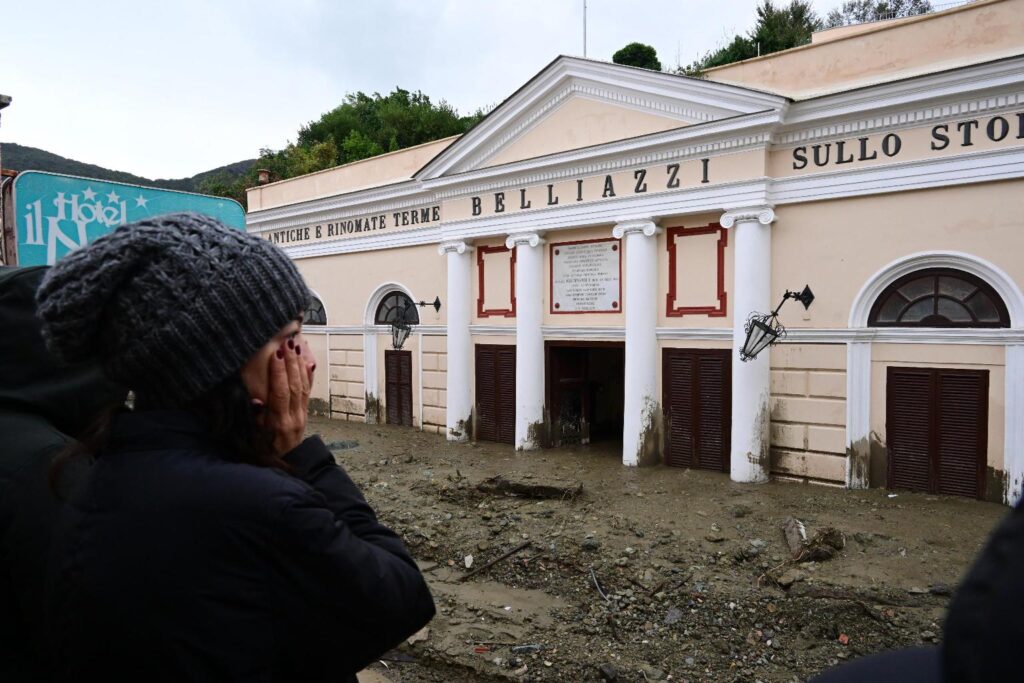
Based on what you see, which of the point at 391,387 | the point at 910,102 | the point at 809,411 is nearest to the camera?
the point at 910,102

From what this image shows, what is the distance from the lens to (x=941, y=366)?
776cm

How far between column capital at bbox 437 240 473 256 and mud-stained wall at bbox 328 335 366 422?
126 inches

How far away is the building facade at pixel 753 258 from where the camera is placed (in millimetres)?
7496

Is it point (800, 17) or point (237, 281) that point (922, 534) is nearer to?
point (237, 281)

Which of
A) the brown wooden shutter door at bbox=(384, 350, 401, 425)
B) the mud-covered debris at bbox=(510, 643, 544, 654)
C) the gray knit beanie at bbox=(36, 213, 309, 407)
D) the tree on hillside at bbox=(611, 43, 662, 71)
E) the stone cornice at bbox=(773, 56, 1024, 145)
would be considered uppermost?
the tree on hillside at bbox=(611, 43, 662, 71)

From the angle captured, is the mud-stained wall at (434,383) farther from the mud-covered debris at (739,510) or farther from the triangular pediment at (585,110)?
the mud-covered debris at (739,510)

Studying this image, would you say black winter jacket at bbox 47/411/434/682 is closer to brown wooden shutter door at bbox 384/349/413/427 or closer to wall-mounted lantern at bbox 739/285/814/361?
wall-mounted lantern at bbox 739/285/814/361

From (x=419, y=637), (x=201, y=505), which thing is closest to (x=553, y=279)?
(x=419, y=637)

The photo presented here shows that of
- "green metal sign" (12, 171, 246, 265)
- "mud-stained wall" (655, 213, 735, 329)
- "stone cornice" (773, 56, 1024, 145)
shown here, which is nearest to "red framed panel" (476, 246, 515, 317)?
"mud-stained wall" (655, 213, 735, 329)

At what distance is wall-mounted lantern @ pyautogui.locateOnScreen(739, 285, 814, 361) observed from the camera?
8516 mm

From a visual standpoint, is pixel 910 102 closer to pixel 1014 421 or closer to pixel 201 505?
pixel 1014 421

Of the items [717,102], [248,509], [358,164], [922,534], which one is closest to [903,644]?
[922,534]

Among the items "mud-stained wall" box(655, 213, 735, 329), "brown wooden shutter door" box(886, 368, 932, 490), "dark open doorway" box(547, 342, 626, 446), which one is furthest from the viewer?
"dark open doorway" box(547, 342, 626, 446)

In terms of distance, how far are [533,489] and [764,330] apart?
367 centimetres
